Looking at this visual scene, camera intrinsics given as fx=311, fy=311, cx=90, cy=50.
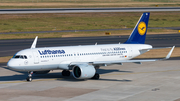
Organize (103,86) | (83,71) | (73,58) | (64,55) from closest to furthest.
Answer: (103,86), (83,71), (64,55), (73,58)

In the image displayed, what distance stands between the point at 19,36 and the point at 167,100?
70.4m

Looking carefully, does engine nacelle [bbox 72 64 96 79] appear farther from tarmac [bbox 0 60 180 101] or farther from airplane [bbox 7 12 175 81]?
tarmac [bbox 0 60 180 101]

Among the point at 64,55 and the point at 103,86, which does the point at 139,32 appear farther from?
the point at 103,86

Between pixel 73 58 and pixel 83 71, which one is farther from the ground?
pixel 73 58

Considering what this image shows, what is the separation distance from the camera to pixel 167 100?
29.5m

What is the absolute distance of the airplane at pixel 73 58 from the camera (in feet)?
123

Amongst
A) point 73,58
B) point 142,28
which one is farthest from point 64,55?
point 142,28

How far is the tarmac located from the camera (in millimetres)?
31141

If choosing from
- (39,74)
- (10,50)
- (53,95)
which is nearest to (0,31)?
(10,50)

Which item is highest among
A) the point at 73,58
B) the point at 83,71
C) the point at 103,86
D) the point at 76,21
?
the point at 76,21

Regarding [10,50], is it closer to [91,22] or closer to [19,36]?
[19,36]

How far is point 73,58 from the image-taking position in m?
40.2

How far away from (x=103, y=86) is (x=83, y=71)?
3031 mm

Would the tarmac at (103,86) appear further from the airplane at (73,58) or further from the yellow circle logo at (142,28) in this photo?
the yellow circle logo at (142,28)
